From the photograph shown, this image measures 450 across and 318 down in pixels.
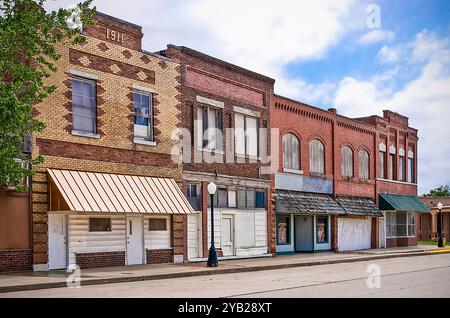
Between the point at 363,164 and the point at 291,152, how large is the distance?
9.16 meters

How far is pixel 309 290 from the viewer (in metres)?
15.5

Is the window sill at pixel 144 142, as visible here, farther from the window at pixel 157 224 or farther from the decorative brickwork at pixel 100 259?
the decorative brickwork at pixel 100 259

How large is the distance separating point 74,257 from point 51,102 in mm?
5076

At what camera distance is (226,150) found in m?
29.9

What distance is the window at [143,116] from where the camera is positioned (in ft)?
83.4

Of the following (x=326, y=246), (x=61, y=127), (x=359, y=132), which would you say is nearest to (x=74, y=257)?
(x=61, y=127)

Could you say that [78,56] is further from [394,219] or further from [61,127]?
[394,219]

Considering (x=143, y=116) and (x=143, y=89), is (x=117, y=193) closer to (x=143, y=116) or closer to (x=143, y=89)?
(x=143, y=116)

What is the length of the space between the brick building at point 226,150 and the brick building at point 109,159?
0.98 meters

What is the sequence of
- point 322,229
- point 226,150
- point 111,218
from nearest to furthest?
point 111,218 < point 226,150 < point 322,229

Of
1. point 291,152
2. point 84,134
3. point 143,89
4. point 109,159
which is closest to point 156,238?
point 109,159

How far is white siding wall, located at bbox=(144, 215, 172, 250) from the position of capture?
25.4 meters

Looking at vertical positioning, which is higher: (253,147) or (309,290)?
(253,147)

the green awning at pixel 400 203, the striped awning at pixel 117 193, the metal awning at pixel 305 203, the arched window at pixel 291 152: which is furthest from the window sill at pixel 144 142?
the green awning at pixel 400 203
